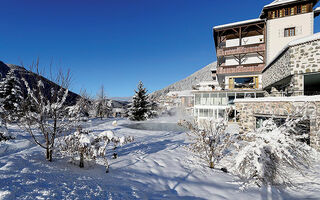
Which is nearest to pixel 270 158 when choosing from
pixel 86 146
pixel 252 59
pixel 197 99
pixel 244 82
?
pixel 86 146

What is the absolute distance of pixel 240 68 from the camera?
17.4 meters

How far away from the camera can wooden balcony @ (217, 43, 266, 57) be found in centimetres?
1670

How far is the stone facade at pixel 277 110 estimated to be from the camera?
212 inches

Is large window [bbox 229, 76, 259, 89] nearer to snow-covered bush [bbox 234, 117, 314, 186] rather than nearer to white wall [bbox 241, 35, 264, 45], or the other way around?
white wall [bbox 241, 35, 264, 45]

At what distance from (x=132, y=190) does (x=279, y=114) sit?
6960 millimetres

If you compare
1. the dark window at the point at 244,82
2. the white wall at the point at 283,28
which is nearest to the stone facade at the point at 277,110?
the dark window at the point at 244,82

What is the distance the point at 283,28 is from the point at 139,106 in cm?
2124

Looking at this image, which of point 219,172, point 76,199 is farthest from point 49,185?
point 219,172

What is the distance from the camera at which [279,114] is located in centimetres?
640

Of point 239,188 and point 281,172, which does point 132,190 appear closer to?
point 239,188

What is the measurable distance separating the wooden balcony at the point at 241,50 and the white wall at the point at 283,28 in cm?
86

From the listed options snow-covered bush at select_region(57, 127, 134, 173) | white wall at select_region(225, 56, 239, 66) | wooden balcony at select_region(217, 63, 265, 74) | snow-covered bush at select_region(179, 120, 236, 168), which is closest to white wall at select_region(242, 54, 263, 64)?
white wall at select_region(225, 56, 239, 66)

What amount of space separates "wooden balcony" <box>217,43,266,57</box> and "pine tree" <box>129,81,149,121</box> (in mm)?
13088

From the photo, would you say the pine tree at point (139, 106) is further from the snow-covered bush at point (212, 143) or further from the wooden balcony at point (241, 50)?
the snow-covered bush at point (212, 143)
